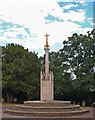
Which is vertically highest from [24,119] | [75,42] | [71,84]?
[75,42]

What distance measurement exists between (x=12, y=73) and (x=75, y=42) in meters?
10.8

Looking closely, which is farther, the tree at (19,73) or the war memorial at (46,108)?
the tree at (19,73)

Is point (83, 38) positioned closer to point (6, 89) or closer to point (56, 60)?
point (56, 60)

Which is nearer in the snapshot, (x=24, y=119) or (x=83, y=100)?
(x=24, y=119)

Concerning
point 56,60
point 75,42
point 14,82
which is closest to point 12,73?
point 14,82

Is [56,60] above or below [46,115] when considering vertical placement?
above

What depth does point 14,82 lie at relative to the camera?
1699 inches

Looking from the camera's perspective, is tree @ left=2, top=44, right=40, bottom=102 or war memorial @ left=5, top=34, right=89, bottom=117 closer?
war memorial @ left=5, top=34, right=89, bottom=117

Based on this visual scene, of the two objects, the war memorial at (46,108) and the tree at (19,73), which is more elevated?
the tree at (19,73)

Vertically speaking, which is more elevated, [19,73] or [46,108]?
[19,73]

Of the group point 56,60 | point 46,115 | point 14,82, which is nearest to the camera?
point 46,115

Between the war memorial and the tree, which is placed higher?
the tree

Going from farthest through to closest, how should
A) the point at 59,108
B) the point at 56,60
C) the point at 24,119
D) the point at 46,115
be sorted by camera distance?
the point at 56,60 < the point at 59,108 < the point at 46,115 < the point at 24,119

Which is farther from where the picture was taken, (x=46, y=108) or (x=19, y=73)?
(x=19, y=73)
